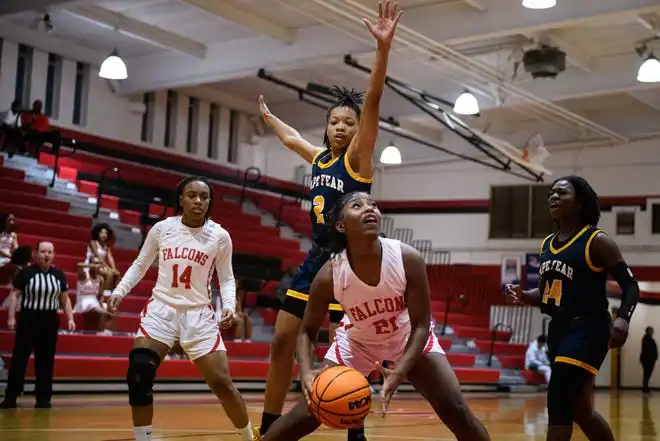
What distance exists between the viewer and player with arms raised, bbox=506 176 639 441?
544 cm

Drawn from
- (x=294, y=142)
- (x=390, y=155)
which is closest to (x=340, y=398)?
(x=294, y=142)

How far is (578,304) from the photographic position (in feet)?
18.4

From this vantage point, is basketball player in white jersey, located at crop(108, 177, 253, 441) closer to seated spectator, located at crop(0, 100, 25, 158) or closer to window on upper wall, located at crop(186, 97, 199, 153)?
seated spectator, located at crop(0, 100, 25, 158)

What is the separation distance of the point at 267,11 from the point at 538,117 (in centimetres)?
926

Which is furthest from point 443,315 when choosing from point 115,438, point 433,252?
point 115,438

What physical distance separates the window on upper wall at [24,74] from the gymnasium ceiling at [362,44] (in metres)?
0.40

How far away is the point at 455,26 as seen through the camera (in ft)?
51.6

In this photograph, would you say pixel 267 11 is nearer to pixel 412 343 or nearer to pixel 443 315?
pixel 443 315

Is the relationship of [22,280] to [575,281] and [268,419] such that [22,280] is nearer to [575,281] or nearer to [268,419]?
[268,419]

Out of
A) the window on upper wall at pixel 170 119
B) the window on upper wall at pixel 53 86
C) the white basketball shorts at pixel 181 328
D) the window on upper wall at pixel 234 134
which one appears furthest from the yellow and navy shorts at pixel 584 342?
the window on upper wall at pixel 234 134

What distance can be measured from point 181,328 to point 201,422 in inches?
127

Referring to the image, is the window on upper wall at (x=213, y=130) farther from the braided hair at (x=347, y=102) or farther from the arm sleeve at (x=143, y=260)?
the braided hair at (x=347, y=102)

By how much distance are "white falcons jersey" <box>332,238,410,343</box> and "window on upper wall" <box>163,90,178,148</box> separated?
62.3 ft

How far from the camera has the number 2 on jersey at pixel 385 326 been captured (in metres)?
4.84
